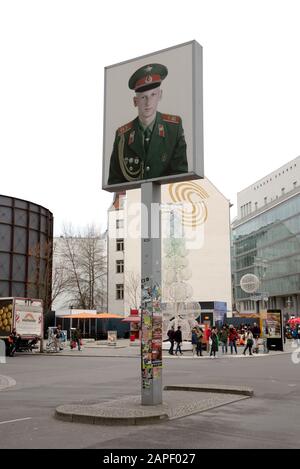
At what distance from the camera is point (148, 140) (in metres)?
12.8

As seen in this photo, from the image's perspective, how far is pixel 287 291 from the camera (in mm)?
93812

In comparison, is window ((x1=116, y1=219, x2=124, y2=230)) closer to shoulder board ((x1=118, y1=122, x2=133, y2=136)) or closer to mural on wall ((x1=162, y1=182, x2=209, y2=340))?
mural on wall ((x1=162, y1=182, x2=209, y2=340))

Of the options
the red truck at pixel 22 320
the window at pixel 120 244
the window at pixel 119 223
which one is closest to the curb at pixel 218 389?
the red truck at pixel 22 320

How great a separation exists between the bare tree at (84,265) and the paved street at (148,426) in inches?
2200

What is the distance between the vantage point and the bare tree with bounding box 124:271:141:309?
75125 mm

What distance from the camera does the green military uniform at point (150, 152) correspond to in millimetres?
12344

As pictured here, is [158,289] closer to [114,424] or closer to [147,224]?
[147,224]

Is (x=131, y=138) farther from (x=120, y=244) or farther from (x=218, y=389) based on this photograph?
(x=120, y=244)

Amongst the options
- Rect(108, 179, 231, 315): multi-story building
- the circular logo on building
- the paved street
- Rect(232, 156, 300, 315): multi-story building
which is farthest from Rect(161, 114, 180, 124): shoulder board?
Rect(232, 156, 300, 315): multi-story building

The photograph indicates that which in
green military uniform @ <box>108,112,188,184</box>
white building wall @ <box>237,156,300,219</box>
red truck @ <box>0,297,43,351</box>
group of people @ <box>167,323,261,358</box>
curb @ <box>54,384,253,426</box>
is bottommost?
curb @ <box>54,384,253,426</box>

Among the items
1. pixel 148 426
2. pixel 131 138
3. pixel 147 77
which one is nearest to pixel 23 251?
pixel 131 138

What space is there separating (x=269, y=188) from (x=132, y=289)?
48.8 m

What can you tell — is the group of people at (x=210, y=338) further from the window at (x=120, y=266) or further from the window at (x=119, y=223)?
the window at (x=119, y=223)

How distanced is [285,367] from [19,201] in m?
30.9
